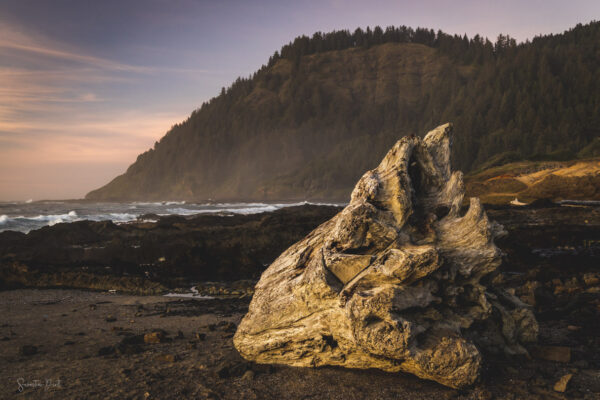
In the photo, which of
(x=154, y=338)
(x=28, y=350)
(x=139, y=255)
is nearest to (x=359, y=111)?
(x=139, y=255)

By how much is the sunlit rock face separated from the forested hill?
68.5 m

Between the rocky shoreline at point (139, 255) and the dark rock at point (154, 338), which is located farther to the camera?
the rocky shoreline at point (139, 255)

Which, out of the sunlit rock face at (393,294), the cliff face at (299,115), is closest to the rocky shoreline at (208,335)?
the sunlit rock face at (393,294)

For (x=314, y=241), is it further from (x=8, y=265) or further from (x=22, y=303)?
(x=8, y=265)

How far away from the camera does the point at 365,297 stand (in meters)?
Result: 4.59

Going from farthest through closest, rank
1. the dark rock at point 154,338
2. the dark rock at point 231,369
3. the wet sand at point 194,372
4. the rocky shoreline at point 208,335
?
1. the dark rock at point 154,338
2. the dark rock at point 231,369
3. the rocky shoreline at point 208,335
4. the wet sand at point 194,372

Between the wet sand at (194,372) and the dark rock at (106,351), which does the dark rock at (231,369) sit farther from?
the dark rock at (106,351)

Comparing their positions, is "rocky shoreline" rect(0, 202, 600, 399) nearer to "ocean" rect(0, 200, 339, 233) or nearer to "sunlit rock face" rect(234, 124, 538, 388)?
"sunlit rock face" rect(234, 124, 538, 388)

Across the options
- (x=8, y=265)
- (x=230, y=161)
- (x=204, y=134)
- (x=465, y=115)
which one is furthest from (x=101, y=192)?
(x=8, y=265)

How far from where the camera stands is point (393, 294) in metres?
4.62

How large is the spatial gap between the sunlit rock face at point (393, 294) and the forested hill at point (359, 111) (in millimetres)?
68546

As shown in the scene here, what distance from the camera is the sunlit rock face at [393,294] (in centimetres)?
453

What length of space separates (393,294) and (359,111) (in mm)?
140475
